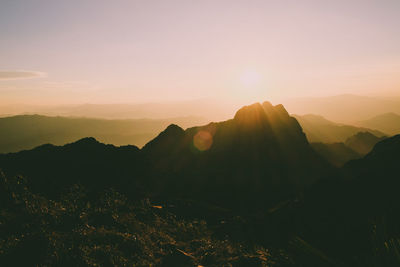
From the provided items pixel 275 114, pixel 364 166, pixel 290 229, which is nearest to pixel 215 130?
pixel 275 114

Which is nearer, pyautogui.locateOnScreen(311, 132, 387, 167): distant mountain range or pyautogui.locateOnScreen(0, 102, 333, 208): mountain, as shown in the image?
pyautogui.locateOnScreen(0, 102, 333, 208): mountain

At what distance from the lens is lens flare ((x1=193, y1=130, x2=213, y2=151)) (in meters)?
60.9

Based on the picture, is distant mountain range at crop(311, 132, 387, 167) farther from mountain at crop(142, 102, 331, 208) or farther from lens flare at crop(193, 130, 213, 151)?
lens flare at crop(193, 130, 213, 151)

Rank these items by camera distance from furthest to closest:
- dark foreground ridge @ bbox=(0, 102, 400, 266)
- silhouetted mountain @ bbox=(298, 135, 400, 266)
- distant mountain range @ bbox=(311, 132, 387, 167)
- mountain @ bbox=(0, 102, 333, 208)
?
distant mountain range @ bbox=(311, 132, 387, 167) → mountain @ bbox=(0, 102, 333, 208) → silhouetted mountain @ bbox=(298, 135, 400, 266) → dark foreground ridge @ bbox=(0, 102, 400, 266)

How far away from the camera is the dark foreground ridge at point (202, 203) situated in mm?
15984

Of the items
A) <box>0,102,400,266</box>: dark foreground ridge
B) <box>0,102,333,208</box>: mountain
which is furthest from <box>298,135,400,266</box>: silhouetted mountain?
<box>0,102,333,208</box>: mountain

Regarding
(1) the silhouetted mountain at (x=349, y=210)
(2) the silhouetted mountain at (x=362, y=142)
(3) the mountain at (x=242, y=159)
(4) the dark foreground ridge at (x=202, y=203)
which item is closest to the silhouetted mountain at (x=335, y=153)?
(3) the mountain at (x=242, y=159)

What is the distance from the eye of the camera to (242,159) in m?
55.0

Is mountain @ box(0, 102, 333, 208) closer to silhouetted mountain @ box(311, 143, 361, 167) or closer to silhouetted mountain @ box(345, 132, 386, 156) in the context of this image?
silhouetted mountain @ box(311, 143, 361, 167)

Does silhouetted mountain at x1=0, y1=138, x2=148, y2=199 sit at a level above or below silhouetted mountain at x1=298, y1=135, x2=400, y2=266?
above

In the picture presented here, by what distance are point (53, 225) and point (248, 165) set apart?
41.4 meters

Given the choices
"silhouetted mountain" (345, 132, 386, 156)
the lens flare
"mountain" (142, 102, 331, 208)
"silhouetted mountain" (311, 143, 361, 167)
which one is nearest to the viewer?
"mountain" (142, 102, 331, 208)

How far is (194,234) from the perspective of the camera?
23.7 m

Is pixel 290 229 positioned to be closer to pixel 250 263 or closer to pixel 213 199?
pixel 250 263
